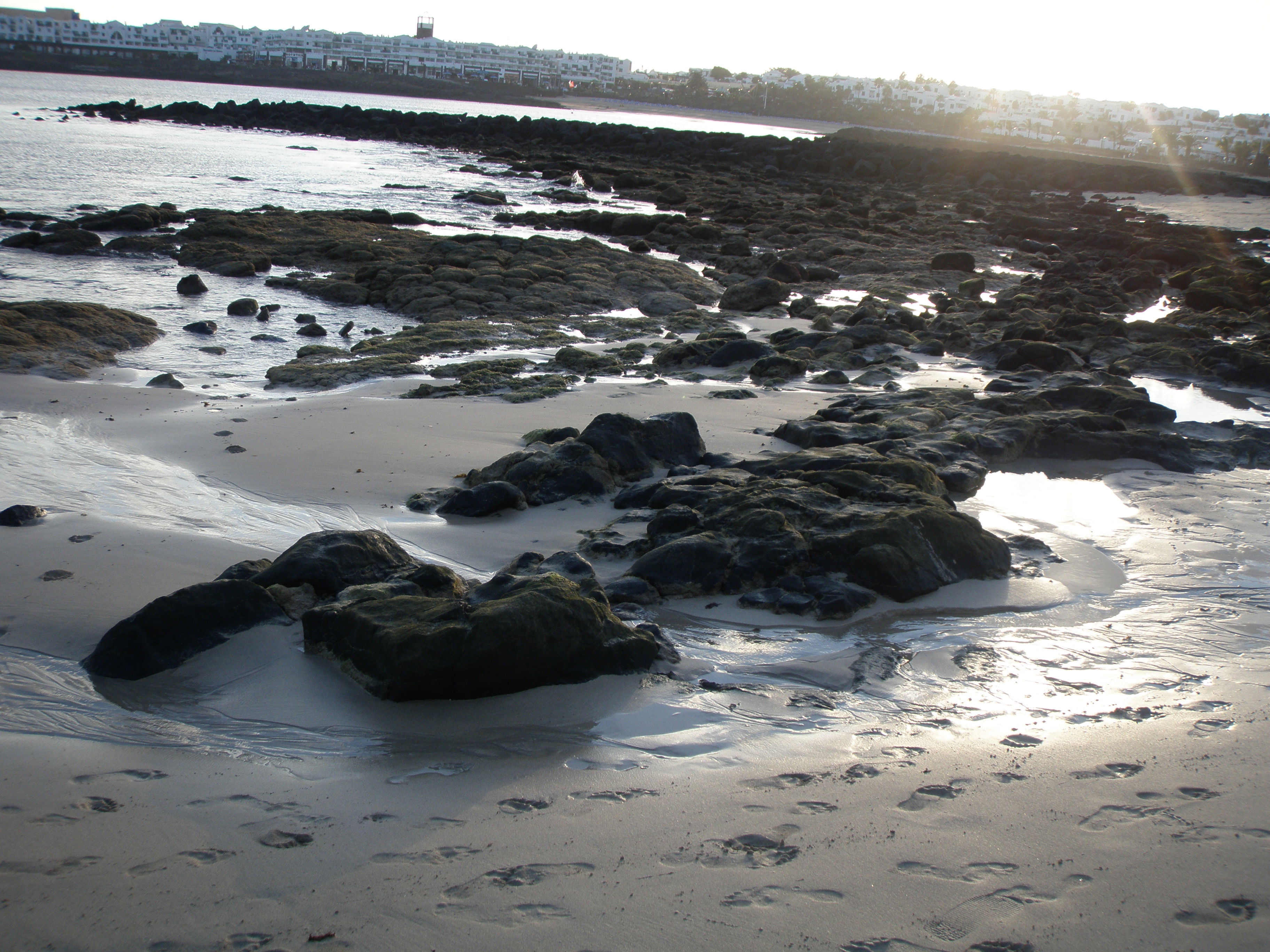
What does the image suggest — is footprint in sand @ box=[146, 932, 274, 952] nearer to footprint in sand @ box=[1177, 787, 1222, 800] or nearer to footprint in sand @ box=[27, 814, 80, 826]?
footprint in sand @ box=[27, 814, 80, 826]

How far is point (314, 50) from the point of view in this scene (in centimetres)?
16000

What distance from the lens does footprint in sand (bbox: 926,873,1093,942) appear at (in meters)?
2.38

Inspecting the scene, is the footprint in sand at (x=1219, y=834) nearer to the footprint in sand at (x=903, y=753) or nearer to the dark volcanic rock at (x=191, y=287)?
the footprint in sand at (x=903, y=753)

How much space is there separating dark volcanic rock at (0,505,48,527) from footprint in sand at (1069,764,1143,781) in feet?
17.8

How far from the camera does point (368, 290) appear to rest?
14352 millimetres

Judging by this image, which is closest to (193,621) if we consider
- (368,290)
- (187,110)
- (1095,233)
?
(368,290)

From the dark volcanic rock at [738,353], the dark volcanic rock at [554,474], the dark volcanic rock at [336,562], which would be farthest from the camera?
the dark volcanic rock at [738,353]

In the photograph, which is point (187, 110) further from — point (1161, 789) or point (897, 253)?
point (1161, 789)

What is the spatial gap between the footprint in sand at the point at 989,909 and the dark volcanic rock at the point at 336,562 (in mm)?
3068

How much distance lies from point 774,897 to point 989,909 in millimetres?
587

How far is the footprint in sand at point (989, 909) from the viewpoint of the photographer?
7.81 ft

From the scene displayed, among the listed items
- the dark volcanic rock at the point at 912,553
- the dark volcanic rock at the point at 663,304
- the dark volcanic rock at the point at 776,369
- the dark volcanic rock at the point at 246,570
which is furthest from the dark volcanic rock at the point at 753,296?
the dark volcanic rock at the point at 246,570

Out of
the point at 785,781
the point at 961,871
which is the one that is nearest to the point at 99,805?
the point at 785,781

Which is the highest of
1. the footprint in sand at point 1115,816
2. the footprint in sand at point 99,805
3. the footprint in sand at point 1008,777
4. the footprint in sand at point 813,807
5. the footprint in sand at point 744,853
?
the footprint in sand at point 1115,816
